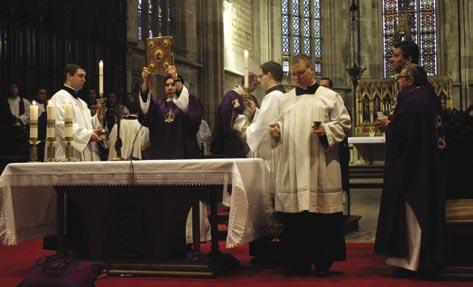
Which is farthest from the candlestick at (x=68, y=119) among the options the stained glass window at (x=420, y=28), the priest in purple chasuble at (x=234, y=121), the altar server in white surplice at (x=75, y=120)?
the stained glass window at (x=420, y=28)

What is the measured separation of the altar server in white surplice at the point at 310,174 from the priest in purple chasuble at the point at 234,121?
2.34 feet

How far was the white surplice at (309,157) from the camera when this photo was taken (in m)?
6.16

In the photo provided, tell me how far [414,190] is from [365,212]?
5.94 metres

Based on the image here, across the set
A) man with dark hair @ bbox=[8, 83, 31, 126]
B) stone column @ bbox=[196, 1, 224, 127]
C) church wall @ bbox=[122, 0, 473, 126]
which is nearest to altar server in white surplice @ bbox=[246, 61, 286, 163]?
man with dark hair @ bbox=[8, 83, 31, 126]

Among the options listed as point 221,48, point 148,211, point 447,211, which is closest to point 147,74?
point 148,211

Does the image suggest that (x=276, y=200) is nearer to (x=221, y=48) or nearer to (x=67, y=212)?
(x=67, y=212)

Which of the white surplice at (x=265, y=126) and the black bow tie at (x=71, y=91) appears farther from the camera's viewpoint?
the black bow tie at (x=71, y=91)

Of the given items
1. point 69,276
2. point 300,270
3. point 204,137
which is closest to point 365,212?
point 300,270

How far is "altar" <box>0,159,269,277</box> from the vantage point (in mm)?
5953

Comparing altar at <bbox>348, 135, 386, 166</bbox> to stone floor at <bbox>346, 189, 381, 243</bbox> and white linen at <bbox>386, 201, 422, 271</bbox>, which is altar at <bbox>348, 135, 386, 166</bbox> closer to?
stone floor at <bbox>346, 189, 381, 243</bbox>

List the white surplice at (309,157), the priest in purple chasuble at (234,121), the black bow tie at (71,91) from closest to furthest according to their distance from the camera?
1. the white surplice at (309,157)
2. the priest in purple chasuble at (234,121)
3. the black bow tie at (71,91)

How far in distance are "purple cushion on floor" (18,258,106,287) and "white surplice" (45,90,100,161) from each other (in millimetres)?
2374

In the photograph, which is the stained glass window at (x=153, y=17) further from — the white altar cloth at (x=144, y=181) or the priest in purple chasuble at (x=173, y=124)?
the white altar cloth at (x=144, y=181)

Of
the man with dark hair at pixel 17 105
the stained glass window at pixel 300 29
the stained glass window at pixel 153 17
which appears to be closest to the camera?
the man with dark hair at pixel 17 105
